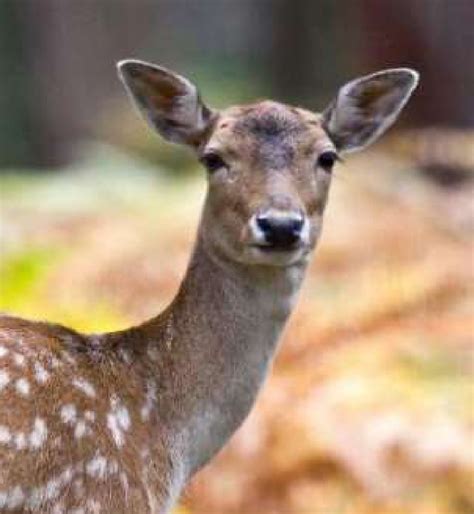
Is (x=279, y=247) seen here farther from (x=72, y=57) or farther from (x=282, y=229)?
(x=72, y=57)

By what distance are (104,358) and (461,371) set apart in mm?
4889

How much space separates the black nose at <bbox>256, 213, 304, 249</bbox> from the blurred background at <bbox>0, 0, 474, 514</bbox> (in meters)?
3.16

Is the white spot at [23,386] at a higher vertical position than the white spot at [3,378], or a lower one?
lower

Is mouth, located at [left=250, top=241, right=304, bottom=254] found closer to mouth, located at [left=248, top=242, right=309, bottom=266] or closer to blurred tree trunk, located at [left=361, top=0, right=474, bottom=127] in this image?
mouth, located at [left=248, top=242, right=309, bottom=266]

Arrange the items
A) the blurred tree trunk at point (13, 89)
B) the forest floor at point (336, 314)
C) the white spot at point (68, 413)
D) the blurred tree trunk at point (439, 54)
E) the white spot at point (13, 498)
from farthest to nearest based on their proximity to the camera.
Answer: the blurred tree trunk at point (13, 89), the blurred tree trunk at point (439, 54), the forest floor at point (336, 314), the white spot at point (68, 413), the white spot at point (13, 498)

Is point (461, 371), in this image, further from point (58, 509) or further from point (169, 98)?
point (58, 509)

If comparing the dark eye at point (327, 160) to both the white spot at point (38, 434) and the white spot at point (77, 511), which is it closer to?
the white spot at point (38, 434)

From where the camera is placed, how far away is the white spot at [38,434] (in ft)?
23.4

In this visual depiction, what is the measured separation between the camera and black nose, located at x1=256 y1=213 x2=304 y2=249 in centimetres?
744

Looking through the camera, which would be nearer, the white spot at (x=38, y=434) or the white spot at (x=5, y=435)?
the white spot at (x=5, y=435)

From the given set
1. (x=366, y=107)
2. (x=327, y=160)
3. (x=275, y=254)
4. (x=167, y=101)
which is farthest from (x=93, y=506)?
(x=366, y=107)

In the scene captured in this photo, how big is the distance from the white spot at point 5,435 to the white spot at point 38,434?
0.11 metres

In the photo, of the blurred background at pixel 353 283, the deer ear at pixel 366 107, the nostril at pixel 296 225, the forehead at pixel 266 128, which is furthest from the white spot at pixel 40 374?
the blurred background at pixel 353 283

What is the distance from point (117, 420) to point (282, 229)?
96 centimetres
